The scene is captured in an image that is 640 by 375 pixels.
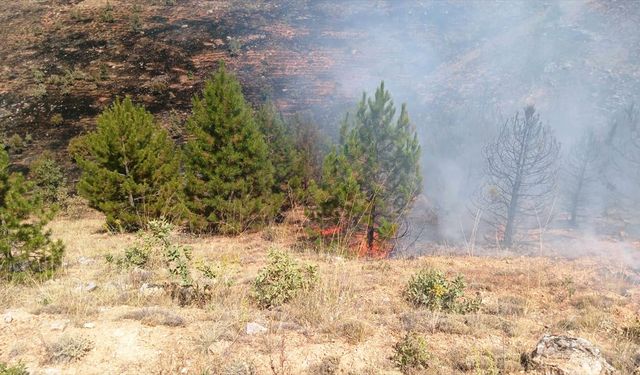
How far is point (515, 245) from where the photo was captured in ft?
58.7

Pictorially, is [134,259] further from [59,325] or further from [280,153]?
[280,153]

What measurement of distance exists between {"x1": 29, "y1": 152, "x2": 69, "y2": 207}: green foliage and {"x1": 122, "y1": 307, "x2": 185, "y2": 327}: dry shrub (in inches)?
786

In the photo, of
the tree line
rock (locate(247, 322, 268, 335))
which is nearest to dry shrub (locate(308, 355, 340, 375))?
rock (locate(247, 322, 268, 335))

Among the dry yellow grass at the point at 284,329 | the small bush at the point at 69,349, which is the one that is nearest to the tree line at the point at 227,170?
the dry yellow grass at the point at 284,329

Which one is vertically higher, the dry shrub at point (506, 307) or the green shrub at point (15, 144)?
the dry shrub at point (506, 307)

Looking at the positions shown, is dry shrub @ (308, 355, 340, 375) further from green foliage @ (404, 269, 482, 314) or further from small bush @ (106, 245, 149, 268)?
small bush @ (106, 245, 149, 268)

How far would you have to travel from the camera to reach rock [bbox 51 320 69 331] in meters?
3.50

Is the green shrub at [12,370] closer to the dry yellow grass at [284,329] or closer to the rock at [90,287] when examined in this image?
the dry yellow grass at [284,329]

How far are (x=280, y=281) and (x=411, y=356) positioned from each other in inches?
68.2

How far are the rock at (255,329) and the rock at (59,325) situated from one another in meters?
1.61

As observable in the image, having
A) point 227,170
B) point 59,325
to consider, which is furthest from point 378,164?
point 59,325

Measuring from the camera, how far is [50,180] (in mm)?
20906

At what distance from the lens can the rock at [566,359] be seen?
2879mm

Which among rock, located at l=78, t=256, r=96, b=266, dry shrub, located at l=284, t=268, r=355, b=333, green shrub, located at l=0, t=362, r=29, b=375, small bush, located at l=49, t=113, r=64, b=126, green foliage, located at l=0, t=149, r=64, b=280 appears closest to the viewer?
green shrub, located at l=0, t=362, r=29, b=375
